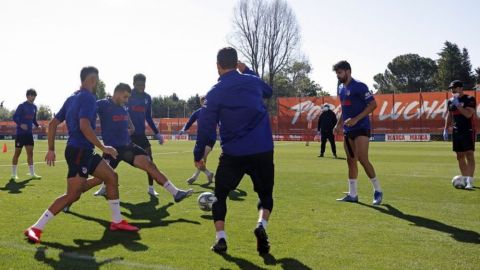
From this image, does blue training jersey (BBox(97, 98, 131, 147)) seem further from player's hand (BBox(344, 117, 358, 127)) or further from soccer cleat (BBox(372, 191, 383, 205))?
soccer cleat (BBox(372, 191, 383, 205))

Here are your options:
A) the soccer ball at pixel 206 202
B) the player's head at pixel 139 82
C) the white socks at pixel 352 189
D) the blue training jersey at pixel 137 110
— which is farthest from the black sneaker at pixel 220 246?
the player's head at pixel 139 82

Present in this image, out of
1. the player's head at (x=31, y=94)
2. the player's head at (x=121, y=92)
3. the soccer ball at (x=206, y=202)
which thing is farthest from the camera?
the player's head at (x=31, y=94)

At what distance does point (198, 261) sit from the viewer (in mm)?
4660

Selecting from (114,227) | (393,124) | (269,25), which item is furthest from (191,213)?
(269,25)

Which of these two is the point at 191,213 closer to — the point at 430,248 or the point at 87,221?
the point at 87,221

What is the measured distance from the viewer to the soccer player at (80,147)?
5.65m

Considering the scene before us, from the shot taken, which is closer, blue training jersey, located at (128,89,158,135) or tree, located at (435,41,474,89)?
blue training jersey, located at (128,89,158,135)

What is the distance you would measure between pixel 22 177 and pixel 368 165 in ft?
30.5

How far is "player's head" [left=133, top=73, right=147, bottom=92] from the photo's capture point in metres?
9.65

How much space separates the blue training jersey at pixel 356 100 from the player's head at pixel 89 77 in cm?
432

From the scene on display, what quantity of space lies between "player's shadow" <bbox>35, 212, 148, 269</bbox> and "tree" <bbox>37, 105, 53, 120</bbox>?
263 feet

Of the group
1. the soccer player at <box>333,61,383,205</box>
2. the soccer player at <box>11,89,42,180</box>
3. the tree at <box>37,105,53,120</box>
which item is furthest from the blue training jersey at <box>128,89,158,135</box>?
the tree at <box>37,105,53,120</box>

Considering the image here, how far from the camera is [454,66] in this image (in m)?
77.5

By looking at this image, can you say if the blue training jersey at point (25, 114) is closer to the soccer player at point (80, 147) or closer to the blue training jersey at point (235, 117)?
the soccer player at point (80, 147)
